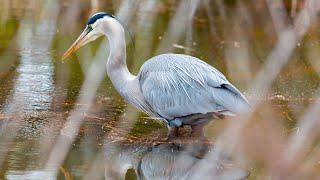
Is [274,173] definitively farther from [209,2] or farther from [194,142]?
[209,2]

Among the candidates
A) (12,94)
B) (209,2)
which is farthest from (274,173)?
(209,2)

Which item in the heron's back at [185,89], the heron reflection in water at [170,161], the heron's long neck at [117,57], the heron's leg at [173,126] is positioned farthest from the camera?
the heron's long neck at [117,57]

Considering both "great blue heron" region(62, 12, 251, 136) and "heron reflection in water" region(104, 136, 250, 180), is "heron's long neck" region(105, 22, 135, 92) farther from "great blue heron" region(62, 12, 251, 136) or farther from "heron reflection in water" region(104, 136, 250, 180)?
"heron reflection in water" region(104, 136, 250, 180)

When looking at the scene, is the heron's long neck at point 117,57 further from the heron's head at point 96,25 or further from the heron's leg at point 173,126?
the heron's leg at point 173,126

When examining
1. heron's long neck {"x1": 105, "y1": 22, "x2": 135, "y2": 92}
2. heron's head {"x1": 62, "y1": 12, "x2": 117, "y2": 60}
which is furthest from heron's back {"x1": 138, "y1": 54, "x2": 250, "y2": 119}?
heron's head {"x1": 62, "y1": 12, "x2": 117, "y2": 60}

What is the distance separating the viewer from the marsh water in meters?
5.80

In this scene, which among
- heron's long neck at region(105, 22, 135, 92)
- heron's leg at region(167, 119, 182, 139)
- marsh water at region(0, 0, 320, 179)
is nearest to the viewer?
marsh water at region(0, 0, 320, 179)

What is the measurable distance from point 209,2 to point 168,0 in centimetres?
64

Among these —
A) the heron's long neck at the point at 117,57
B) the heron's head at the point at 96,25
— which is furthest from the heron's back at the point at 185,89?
the heron's head at the point at 96,25

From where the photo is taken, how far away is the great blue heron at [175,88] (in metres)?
6.36

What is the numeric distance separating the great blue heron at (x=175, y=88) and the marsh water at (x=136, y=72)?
0.18 meters

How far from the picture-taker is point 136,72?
332 inches

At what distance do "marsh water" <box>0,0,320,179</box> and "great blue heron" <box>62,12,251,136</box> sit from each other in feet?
0.59

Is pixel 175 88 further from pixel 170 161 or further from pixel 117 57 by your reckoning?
pixel 170 161
